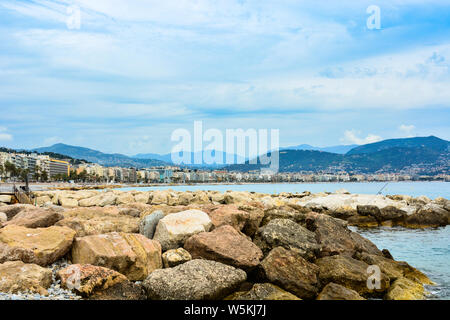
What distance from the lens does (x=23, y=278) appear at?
6.80 m

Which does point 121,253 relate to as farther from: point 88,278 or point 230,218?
point 230,218

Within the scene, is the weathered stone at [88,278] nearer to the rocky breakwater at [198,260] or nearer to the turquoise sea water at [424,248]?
the rocky breakwater at [198,260]

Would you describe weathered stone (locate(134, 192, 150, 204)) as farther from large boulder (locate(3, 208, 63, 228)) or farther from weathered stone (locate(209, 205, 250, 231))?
weathered stone (locate(209, 205, 250, 231))

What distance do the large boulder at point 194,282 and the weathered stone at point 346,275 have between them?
2.30 m

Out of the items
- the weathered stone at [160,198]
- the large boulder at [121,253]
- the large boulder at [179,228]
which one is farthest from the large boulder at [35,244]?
the weathered stone at [160,198]

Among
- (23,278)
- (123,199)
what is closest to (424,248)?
(23,278)

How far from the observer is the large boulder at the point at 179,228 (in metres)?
9.57

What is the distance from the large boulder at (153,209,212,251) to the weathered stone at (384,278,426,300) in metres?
4.74
